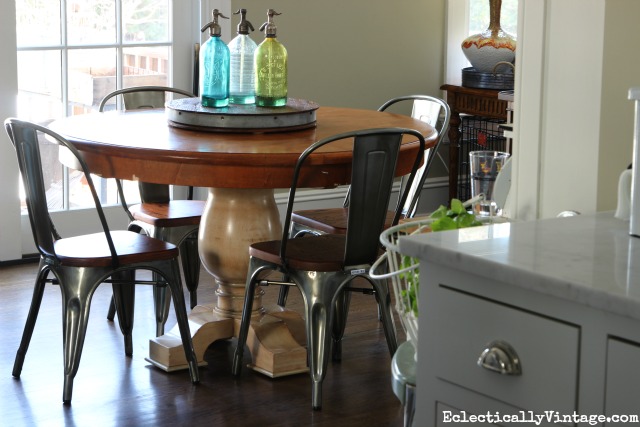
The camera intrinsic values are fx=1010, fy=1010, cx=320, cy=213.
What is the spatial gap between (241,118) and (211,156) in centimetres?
38

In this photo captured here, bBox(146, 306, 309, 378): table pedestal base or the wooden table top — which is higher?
the wooden table top

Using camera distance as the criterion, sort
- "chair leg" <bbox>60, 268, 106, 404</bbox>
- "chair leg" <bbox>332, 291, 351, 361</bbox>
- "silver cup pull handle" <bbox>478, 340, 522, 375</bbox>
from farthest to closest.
Answer: "chair leg" <bbox>332, 291, 351, 361</bbox>
"chair leg" <bbox>60, 268, 106, 404</bbox>
"silver cup pull handle" <bbox>478, 340, 522, 375</bbox>

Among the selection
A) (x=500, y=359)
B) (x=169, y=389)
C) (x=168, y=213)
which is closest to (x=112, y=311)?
(x=168, y=213)

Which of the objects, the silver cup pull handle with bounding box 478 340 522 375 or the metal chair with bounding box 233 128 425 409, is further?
the metal chair with bounding box 233 128 425 409

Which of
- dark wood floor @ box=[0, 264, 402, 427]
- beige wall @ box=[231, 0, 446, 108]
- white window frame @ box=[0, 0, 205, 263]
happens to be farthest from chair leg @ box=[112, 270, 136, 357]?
beige wall @ box=[231, 0, 446, 108]

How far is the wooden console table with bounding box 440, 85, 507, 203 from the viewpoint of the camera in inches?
200

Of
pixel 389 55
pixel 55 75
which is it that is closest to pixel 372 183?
pixel 55 75

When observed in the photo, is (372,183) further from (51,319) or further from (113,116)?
(51,319)

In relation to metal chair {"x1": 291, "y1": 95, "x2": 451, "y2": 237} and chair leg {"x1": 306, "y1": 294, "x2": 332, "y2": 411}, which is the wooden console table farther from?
chair leg {"x1": 306, "y1": 294, "x2": 332, "y2": 411}

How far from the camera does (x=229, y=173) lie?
2.92m

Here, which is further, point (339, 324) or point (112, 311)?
point (112, 311)

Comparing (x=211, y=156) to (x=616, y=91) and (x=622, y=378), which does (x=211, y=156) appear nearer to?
(x=616, y=91)

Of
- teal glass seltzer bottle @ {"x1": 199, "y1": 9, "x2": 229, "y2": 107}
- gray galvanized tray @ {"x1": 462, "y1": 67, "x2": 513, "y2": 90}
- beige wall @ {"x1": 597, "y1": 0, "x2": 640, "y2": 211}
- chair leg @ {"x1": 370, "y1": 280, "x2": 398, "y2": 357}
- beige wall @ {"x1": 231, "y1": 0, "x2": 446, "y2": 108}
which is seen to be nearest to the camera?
beige wall @ {"x1": 597, "y1": 0, "x2": 640, "y2": 211}

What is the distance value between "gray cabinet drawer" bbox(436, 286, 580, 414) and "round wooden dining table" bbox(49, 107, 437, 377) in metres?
1.47
